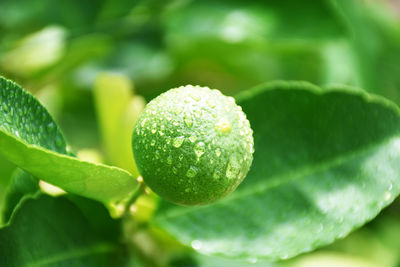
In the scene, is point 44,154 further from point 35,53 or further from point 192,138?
point 35,53

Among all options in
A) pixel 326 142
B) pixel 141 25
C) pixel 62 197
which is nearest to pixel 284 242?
pixel 326 142

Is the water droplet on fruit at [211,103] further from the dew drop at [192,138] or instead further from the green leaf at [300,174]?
the green leaf at [300,174]

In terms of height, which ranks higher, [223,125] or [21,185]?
[223,125]

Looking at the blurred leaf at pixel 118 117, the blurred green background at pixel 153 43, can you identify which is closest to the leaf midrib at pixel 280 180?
the blurred leaf at pixel 118 117

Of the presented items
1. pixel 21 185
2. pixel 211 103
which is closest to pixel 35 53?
pixel 21 185

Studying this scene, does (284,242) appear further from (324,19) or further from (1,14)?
(1,14)
